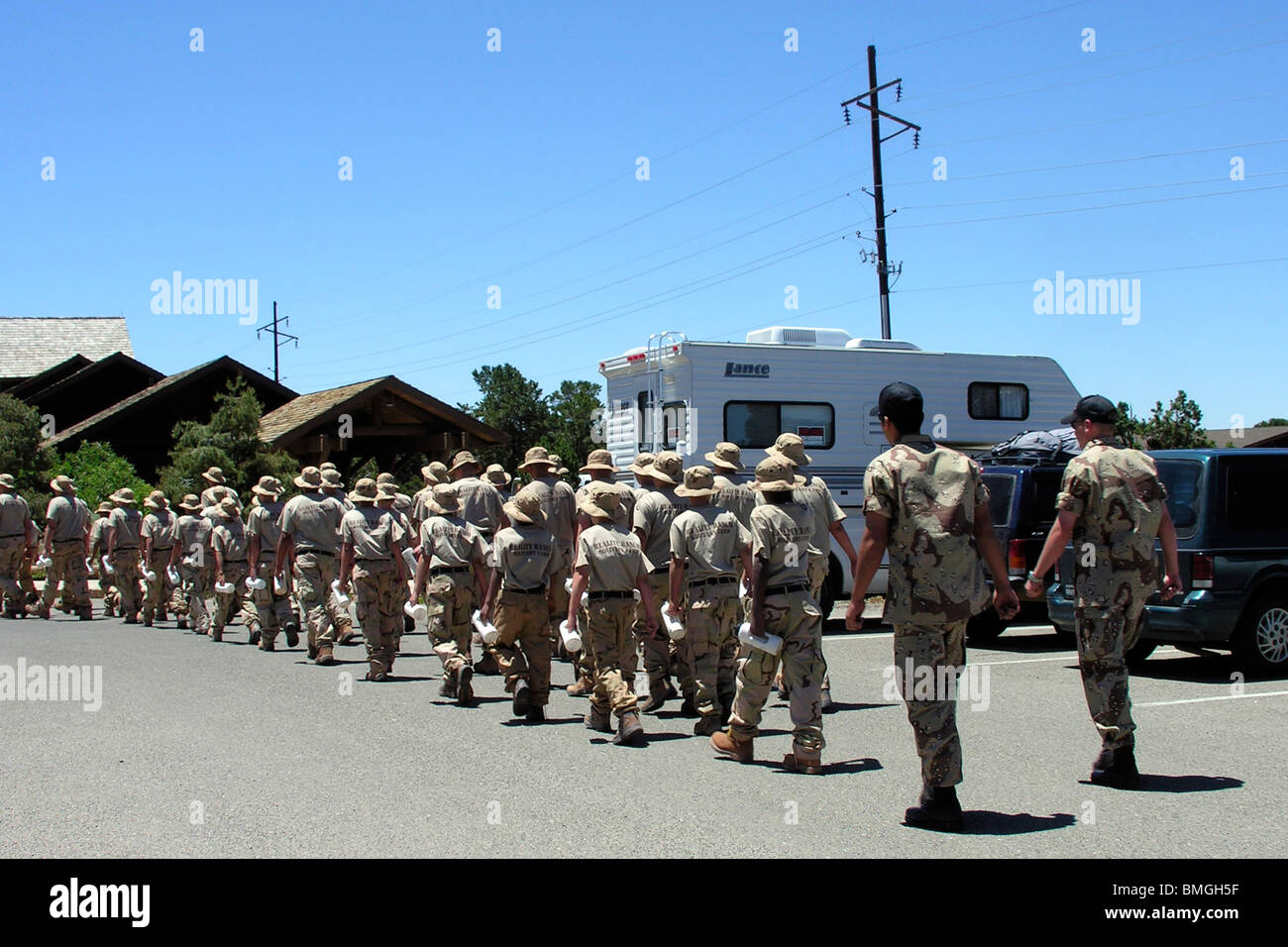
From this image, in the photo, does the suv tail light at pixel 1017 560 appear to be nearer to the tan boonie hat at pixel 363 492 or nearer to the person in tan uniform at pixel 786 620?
the person in tan uniform at pixel 786 620

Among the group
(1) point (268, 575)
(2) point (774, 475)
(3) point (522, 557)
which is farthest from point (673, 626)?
(1) point (268, 575)

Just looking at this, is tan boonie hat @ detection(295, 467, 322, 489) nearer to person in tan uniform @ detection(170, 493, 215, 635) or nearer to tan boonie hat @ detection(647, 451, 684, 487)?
person in tan uniform @ detection(170, 493, 215, 635)

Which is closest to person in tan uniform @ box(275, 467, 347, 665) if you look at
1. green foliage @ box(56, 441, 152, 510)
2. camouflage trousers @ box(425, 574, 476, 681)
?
camouflage trousers @ box(425, 574, 476, 681)

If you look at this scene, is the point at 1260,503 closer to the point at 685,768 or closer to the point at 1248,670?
the point at 1248,670

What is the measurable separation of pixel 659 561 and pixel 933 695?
4.40 m

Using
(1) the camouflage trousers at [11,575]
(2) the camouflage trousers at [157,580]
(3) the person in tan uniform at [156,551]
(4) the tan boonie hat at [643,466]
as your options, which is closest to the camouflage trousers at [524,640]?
(4) the tan boonie hat at [643,466]

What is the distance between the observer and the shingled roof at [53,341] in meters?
39.4

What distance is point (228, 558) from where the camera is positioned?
15.9m

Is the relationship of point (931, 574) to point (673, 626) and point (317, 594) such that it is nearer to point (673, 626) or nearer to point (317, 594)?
point (673, 626)

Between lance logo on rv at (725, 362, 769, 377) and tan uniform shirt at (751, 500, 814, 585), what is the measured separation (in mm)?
8721

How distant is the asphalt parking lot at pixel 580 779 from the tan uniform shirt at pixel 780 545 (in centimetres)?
124

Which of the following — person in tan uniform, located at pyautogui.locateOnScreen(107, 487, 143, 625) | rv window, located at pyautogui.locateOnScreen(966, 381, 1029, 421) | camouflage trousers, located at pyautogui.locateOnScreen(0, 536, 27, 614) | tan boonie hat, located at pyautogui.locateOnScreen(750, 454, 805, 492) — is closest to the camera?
tan boonie hat, located at pyautogui.locateOnScreen(750, 454, 805, 492)

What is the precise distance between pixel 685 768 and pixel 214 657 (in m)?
8.10

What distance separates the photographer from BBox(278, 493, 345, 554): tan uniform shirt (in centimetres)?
1344
